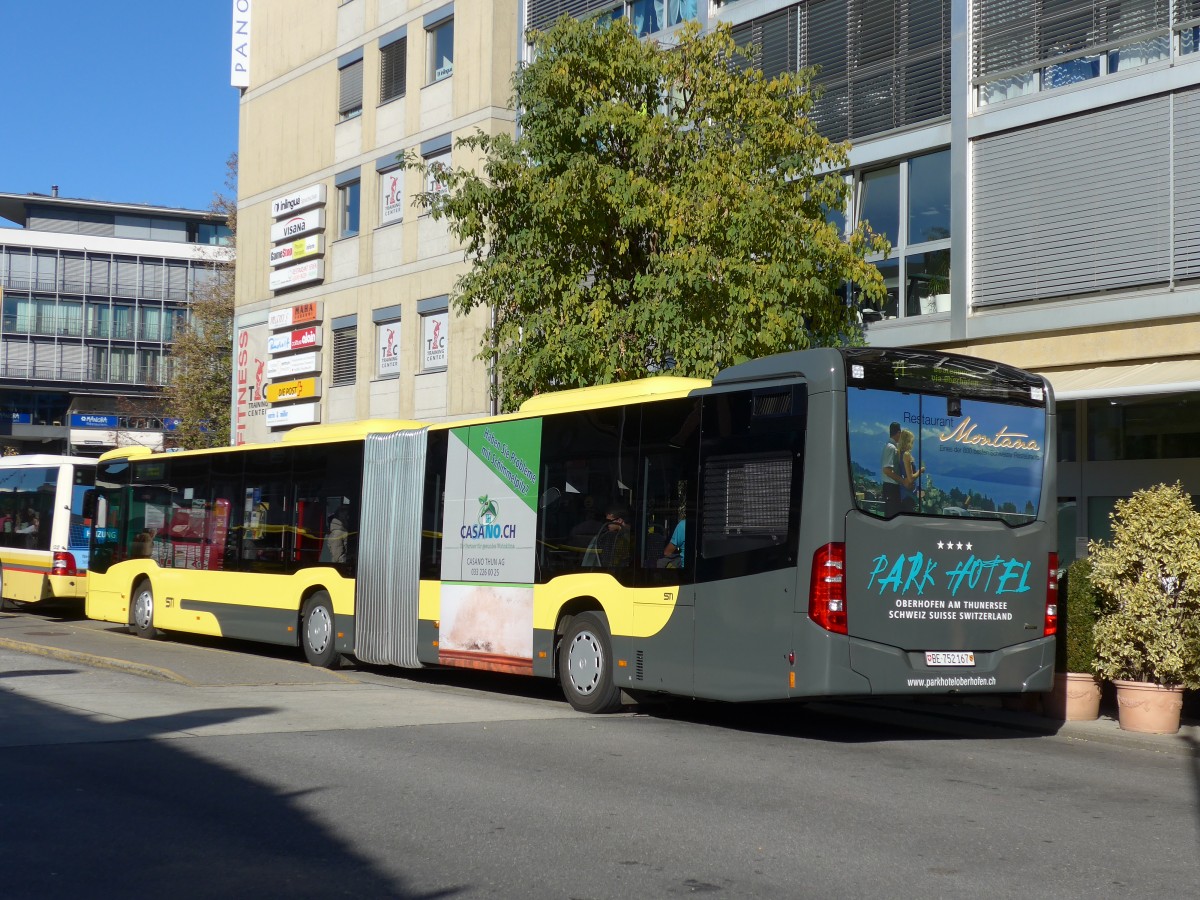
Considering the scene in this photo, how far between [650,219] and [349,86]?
19.7m

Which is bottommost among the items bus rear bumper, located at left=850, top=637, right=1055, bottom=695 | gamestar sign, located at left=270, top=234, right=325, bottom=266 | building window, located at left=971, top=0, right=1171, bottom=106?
bus rear bumper, located at left=850, top=637, right=1055, bottom=695

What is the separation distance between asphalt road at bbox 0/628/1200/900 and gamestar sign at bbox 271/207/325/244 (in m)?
22.9

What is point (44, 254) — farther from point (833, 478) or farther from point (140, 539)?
point (833, 478)

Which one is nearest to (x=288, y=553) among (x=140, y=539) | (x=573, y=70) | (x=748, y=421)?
(x=140, y=539)

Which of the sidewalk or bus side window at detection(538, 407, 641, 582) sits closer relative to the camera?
the sidewalk

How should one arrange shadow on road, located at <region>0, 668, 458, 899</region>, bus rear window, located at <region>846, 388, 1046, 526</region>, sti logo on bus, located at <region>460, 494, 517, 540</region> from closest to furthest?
shadow on road, located at <region>0, 668, 458, 899</region> → bus rear window, located at <region>846, 388, 1046, 526</region> → sti logo on bus, located at <region>460, 494, 517, 540</region>

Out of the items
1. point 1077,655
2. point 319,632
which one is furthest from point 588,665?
point 319,632

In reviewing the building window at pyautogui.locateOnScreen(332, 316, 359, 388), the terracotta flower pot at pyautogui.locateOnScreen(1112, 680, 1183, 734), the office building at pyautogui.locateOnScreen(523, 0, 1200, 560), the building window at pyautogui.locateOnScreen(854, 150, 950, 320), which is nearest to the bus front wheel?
the office building at pyautogui.locateOnScreen(523, 0, 1200, 560)

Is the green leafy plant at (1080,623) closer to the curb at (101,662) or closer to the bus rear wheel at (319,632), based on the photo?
the curb at (101,662)

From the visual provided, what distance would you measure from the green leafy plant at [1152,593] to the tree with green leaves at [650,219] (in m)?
5.25

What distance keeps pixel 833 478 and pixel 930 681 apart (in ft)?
6.14

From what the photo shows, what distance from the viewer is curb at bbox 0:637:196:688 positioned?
15219 mm

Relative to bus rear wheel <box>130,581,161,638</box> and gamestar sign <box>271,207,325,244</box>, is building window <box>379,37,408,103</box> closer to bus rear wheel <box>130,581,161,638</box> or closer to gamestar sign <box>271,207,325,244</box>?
gamestar sign <box>271,207,325,244</box>

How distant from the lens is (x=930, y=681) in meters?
11.6
